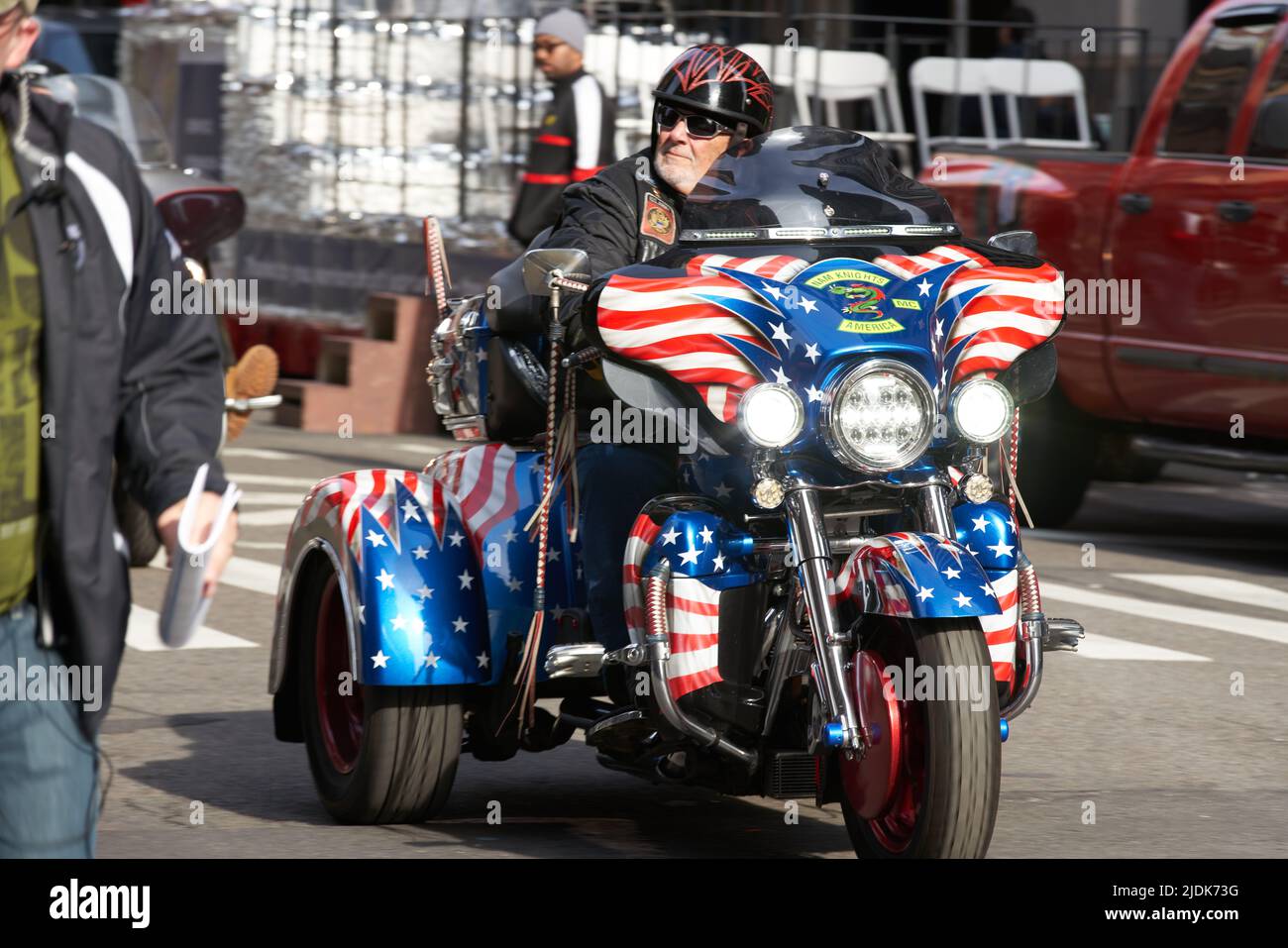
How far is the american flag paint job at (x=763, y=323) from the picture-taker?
4.96 meters

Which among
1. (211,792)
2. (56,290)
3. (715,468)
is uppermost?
(56,290)

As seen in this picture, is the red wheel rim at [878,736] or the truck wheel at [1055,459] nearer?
the red wheel rim at [878,736]

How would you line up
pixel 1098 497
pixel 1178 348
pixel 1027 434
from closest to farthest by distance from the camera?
pixel 1178 348, pixel 1027 434, pixel 1098 497

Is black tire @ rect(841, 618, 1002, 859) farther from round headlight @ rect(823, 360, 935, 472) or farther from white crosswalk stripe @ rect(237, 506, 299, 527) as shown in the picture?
white crosswalk stripe @ rect(237, 506, 299, 527)

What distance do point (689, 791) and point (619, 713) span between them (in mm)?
781

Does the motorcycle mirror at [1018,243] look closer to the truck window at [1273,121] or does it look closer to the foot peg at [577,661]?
the foot peg at [577,661]

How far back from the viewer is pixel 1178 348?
1034 centimetres

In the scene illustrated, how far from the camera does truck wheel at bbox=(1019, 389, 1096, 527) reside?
36.5 ft

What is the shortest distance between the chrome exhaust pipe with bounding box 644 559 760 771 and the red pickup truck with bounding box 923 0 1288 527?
5391 millimetres

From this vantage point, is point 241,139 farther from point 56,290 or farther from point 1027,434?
point 56,290
